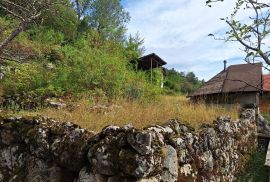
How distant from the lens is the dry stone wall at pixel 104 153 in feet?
17.5

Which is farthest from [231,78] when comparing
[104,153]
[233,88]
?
[104,153]

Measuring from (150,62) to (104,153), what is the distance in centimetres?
2067

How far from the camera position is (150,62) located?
1019 inches

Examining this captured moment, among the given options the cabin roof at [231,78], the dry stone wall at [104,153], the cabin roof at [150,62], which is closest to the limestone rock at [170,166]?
the dry stone wall at [104,153]

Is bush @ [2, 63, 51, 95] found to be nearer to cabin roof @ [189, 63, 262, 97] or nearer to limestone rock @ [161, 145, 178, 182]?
limestone rock @ [161, 145, 178, 182]

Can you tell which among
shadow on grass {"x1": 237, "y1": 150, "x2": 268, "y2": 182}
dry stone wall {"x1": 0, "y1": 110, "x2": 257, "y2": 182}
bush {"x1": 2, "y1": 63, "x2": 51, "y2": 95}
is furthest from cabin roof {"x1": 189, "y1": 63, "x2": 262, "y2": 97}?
dry stone wall {"x1": 0, "y1": 110, "x2": 257, "y2": 182}

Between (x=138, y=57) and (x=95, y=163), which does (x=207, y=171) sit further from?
(x=138, y=57)

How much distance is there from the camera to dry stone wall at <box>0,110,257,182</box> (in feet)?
17.5

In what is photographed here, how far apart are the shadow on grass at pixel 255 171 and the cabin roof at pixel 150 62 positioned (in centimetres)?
1249

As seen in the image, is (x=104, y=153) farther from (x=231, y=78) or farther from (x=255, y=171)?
(x=231, y=78)


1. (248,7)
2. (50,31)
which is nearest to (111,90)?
(248,7)

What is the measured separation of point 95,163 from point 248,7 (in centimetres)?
311

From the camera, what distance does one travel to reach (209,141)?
8766 mm

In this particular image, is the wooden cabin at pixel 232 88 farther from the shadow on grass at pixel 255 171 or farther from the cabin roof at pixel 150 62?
the shadow on grass at pixel 255 171
